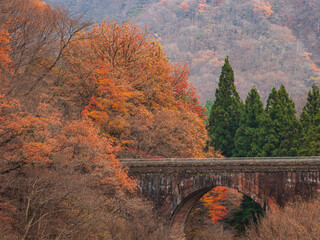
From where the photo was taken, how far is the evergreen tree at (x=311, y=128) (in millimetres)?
29375

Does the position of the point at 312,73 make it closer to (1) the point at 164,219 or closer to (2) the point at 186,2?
(2) the point at 186,2

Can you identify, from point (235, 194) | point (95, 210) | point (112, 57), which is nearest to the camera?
point (95, 210)

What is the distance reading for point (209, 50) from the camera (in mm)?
116812

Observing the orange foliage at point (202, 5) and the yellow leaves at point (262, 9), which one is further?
the orange foliage at point (202, 5)

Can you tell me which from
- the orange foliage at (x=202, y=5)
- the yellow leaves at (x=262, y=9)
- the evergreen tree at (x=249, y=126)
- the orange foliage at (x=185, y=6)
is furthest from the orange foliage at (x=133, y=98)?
the orange foliage at (x=185, y=6)

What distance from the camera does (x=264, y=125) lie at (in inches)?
1329

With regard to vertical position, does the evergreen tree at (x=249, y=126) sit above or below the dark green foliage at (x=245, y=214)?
above

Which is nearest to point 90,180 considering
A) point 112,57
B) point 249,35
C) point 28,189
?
point 28,189

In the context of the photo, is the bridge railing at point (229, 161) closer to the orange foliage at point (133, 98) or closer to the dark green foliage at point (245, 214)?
the orange foliage at point (133, 98)

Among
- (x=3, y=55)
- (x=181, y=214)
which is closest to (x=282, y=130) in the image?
(x=181, y=214)

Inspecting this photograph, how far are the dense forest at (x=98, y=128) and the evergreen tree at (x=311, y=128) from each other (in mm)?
119

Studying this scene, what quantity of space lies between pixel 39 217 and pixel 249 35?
115782mm

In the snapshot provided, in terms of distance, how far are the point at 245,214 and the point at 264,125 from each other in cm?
823

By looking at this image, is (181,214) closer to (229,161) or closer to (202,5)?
(229,161)
